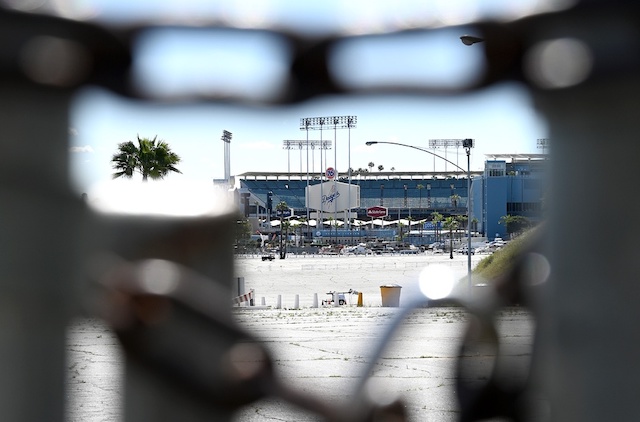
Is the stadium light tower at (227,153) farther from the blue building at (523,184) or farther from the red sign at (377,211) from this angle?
the red sign at (377,211)

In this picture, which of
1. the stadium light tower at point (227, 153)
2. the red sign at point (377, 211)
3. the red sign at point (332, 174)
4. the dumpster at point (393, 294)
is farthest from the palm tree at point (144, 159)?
the red sign at point (377, 211)

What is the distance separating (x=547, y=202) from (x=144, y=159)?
66cm

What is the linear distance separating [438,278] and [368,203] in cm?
9070

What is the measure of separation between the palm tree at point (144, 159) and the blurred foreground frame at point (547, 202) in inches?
3.4

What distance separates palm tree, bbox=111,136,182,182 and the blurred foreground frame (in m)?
0.09

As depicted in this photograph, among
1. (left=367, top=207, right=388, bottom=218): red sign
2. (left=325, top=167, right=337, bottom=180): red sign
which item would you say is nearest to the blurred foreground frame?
(left=325, top=167, right=337, bottom=180): red sign

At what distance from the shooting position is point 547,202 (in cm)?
74

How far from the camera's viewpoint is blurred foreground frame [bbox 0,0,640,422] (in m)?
0.70

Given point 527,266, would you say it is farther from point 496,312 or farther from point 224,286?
point 224,286

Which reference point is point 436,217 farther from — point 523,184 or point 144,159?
point 523,184

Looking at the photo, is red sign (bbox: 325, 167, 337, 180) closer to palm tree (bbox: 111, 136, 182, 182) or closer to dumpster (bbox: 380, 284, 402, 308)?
dumpster (bbox: 380, 284, 402, 308)

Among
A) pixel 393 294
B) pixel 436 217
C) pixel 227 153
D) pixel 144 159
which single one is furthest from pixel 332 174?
pixel 436 217

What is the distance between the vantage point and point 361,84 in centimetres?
71

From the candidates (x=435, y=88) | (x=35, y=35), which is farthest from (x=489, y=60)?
(x=35, y=35)
